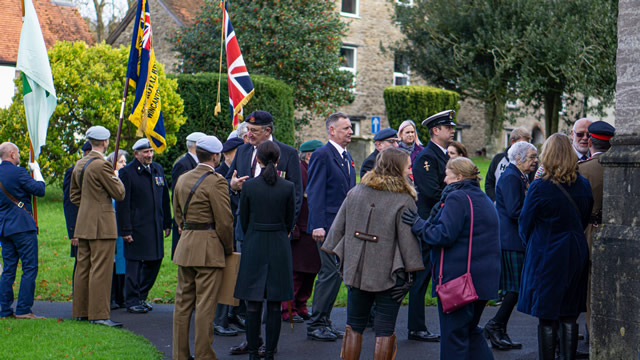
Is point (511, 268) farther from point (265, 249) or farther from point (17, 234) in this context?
point (17, 234)

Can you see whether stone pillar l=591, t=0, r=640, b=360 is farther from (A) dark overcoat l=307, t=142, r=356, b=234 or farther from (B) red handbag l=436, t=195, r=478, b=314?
(A) dark overcoat l=307, t=142, r=356, b=234

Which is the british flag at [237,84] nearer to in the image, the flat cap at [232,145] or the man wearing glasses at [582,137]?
the flat cap at [232,145]

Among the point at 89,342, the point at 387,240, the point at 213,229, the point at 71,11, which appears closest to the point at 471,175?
the point at 387,240

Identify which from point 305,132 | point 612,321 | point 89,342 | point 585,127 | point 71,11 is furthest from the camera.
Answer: point 71,11

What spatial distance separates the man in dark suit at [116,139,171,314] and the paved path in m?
0.33

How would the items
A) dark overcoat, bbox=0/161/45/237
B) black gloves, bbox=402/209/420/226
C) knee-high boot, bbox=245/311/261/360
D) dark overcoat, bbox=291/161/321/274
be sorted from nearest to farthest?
black gloves, bbox=402/209/420/226, knee-high boot, bbox=245/311/261/360, dark overcoat, bbox=0/161/45/237, dark overcoat, bbox=291/161/321/274

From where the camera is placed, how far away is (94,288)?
7.84 meters

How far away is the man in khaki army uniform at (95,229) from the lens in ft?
25.6

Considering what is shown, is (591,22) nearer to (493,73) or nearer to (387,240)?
(493,73)

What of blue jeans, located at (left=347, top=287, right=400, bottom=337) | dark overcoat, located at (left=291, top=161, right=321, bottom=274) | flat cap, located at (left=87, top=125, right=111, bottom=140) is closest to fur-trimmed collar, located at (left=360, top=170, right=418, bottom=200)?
blue jeans, located at (left=347, top=287, right=400, bottom=337)

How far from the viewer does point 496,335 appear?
281 inches

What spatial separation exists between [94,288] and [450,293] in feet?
14.4

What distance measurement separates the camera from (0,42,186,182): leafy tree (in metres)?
18.2

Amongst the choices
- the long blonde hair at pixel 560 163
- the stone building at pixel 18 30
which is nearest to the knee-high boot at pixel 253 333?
the long blonde hair at pixel 560 163
